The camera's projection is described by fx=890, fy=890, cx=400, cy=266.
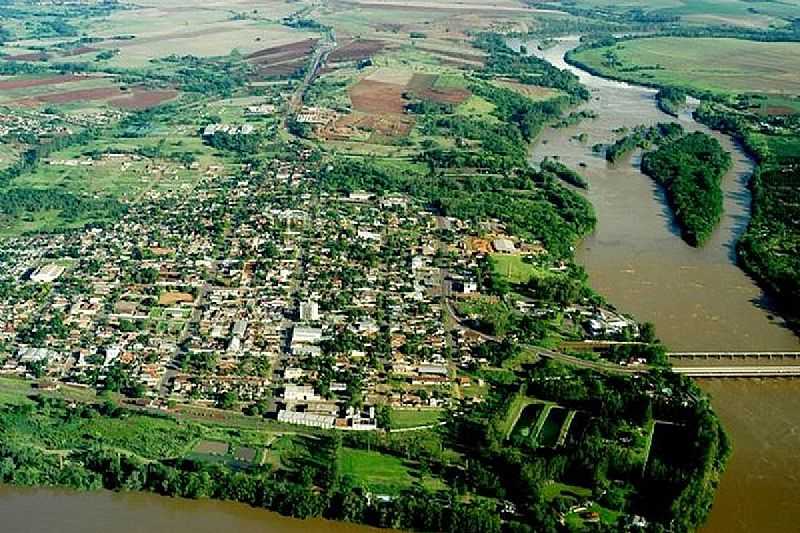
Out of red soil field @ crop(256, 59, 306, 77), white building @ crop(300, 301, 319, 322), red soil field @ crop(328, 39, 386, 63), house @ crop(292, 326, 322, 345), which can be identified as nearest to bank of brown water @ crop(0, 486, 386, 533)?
house @ crop(292, 326, 322, 345)

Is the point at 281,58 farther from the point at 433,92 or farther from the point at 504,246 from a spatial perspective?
the point at 504,246

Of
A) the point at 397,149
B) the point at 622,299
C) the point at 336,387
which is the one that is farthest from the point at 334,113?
the point at 336,387

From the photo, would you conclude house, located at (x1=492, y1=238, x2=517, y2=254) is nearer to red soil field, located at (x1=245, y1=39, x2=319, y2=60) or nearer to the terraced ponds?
the terraced ponds

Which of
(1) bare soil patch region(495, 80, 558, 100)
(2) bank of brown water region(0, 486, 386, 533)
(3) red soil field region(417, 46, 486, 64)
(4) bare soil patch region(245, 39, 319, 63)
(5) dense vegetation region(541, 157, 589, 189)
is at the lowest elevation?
(2) bank of brown water region(0, 486, 386, 533)

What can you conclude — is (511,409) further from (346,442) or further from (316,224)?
(316,224)

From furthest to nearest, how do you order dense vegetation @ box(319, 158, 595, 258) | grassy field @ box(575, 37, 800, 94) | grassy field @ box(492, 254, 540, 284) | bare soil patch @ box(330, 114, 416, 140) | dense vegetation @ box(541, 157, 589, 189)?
grassy field @ box(575, 37, 800, 94) < bare soil patch @ box(330, 114, 416, 140) < dense vegetation @ box(541, 157, 589, 189) < dense vegetation @ box(319, 158, 595, 258) < grassy field @ box(492, 254, 540, 284)

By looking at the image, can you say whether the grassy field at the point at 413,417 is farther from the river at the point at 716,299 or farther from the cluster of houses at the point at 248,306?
the river at the point at 716,299

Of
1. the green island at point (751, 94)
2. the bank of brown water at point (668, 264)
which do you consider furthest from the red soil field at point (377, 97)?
the green island at point (751, 94)
